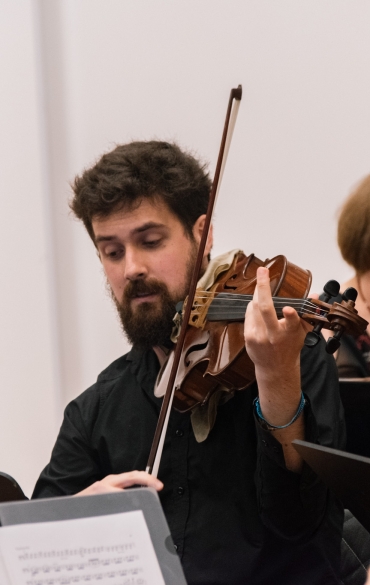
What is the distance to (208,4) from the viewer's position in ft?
6.72

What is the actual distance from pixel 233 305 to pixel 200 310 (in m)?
0.08

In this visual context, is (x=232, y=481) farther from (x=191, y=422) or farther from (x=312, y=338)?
(x=312, y=338)

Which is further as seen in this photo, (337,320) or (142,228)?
(142,228)

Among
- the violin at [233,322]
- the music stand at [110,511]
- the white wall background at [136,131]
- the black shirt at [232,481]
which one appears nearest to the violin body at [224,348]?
the violin at [233,322]

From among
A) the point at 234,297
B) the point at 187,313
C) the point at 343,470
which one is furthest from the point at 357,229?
the point at 343,470

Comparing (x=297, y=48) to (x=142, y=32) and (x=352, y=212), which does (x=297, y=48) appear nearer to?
(x=142, y=32)

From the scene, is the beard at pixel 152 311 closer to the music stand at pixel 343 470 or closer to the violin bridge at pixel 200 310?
the violin bridge at pixel 200 310

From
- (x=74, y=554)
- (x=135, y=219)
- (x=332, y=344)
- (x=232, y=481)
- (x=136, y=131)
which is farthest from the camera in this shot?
(x=136, y=131)

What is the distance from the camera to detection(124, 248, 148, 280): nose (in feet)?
4.27

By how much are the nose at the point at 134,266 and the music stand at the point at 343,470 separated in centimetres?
59

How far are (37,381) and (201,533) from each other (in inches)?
47.6

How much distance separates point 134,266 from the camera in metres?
1.30

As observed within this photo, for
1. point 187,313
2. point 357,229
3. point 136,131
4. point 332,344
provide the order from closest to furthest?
point 332,344
point 187,313
point 357,229
point 136,131

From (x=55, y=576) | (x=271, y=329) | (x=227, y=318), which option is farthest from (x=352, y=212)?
(x=55, y=576)
